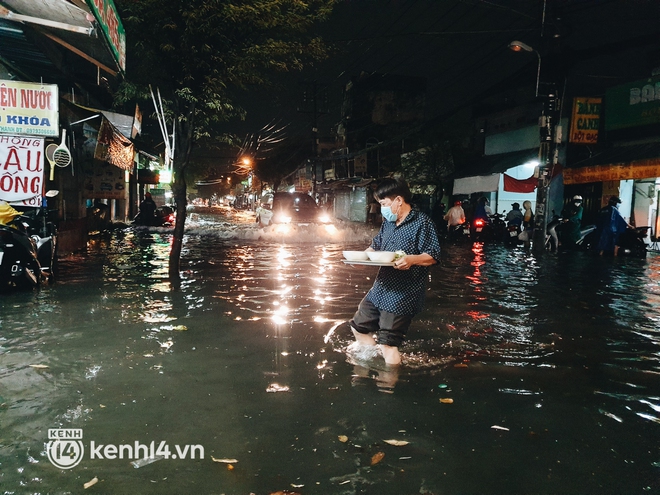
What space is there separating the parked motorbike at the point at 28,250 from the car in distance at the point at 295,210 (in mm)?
12154

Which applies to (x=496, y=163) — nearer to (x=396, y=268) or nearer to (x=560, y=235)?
(x=560, y=235)

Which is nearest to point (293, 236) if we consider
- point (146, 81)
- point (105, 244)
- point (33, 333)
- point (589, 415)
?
point (105, 244)

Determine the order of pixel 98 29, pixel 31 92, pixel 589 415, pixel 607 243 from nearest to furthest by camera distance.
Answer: pixel 589 415 < pixel 98 29 < pixel 31 92 < pixel 607 243

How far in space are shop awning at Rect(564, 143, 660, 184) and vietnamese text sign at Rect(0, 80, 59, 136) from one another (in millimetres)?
15734

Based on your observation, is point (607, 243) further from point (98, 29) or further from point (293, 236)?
point (98, 29)

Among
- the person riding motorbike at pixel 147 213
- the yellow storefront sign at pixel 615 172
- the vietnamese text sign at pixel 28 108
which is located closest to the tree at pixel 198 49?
the vietnamese text sign at pixel 28 108

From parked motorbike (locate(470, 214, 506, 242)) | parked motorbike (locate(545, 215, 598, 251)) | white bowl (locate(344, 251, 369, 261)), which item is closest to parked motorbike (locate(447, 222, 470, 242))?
parked motorbike (locate(470, 214, 506, 242))

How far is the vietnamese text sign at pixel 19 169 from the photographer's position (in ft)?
28.1

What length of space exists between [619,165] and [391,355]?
561 inches

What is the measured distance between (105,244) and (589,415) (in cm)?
1604

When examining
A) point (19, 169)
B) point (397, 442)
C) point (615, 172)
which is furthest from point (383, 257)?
point (615, 172)

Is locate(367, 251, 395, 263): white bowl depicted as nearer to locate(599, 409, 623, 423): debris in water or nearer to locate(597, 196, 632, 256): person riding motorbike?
locate(599, 409, 623, 423): debris in water

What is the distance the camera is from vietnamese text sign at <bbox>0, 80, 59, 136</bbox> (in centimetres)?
841

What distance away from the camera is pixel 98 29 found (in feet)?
23.9
